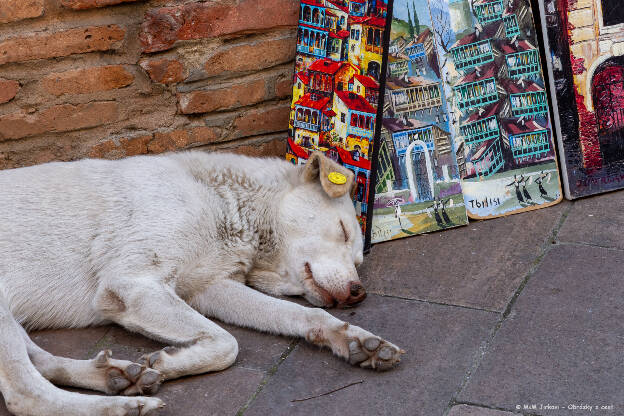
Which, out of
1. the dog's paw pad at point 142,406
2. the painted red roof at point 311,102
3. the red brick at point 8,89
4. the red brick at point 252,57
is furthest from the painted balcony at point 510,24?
the dog's paw pad at point 142,406

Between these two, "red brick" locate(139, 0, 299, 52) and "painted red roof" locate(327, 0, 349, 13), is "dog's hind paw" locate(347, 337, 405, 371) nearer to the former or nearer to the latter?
"painted red roof" locate(327, 0, 349, 13)

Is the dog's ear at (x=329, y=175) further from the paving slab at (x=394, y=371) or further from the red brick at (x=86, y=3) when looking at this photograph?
the red brick at (x=86, y=3)

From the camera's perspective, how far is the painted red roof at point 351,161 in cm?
440

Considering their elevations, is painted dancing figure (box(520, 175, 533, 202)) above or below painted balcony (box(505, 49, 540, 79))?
below

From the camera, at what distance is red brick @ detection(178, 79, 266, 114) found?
457 centimetres

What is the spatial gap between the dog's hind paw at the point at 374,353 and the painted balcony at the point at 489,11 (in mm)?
2037

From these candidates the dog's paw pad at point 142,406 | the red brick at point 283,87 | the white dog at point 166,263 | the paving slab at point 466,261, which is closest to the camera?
the dog's paw pad at point 142,406

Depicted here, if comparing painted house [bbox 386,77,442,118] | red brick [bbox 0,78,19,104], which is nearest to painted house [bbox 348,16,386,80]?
painted house [bbox 386,77,442,118]

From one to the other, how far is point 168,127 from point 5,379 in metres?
1.91

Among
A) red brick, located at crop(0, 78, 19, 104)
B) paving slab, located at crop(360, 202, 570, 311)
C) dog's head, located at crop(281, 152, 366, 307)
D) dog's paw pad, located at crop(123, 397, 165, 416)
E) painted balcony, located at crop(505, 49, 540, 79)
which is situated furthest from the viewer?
painted balcony, located at crop(505, 49, 540, 79)

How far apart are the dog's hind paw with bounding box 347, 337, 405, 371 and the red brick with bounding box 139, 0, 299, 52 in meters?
1.97

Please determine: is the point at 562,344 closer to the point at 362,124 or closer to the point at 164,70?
the point at 362,124

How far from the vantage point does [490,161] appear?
460 cm

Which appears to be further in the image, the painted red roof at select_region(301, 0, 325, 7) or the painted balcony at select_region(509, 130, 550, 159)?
the painted balcony at select_region(509, 130, 550, 159)
